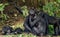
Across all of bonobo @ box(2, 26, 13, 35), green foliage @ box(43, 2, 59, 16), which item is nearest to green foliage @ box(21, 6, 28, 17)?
green foliage @ box(43, 2, 59, 16)

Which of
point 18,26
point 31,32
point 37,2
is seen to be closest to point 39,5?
point 37,2

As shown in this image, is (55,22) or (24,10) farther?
(24,10)

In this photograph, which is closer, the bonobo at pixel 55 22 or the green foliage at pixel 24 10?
the bonobo at pixel 55 22

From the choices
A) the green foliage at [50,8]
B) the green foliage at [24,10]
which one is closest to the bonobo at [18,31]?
the green foliage at [24,10]

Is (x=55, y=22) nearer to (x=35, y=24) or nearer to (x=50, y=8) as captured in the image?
(x=35, y=24)

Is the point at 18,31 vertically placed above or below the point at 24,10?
below

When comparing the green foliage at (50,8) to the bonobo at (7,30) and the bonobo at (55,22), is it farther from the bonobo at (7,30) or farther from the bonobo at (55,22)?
the bonobo at (7,30)

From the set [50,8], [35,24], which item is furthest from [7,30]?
[50,8]

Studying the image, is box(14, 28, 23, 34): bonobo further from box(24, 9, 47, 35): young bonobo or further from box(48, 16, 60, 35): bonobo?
box(48, 16, 60, 35): bonobo

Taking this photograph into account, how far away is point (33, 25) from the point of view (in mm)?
3184

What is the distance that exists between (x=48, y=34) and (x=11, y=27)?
542 mm

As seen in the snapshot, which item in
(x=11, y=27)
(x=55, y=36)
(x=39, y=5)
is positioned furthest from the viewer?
(x=39, y=5)

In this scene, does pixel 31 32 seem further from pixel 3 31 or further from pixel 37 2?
pixel 37 2

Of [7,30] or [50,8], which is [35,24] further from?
[50,8]
